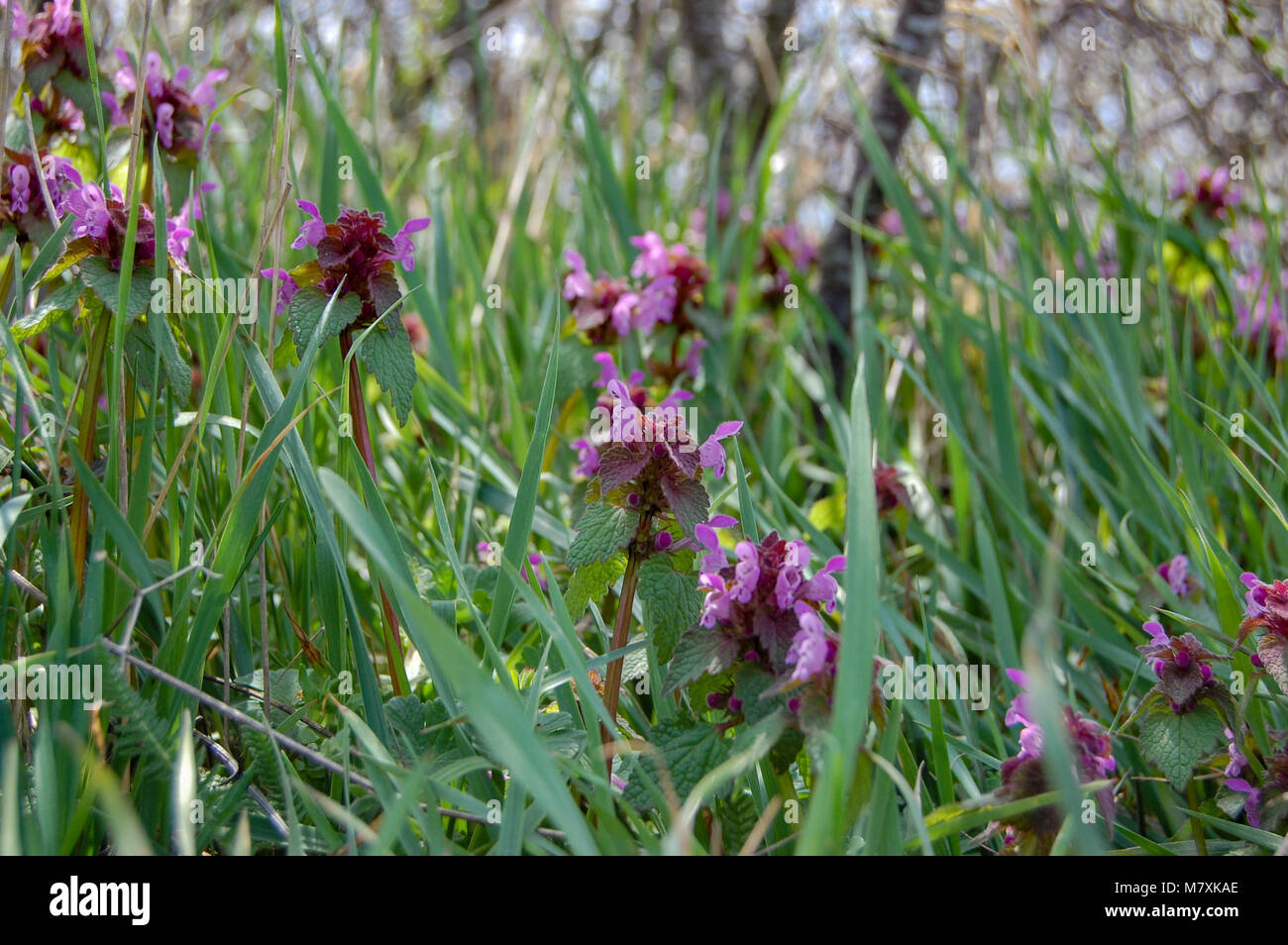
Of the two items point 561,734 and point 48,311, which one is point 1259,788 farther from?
point 48,311

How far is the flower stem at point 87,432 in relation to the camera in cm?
88

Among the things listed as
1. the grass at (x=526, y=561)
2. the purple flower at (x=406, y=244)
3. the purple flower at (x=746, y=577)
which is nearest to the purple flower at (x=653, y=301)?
the grass at (x=526, y=561)

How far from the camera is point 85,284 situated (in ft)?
2.83

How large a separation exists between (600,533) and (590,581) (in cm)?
8

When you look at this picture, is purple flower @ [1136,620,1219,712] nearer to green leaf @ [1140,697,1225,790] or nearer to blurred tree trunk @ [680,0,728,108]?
green leaf @ [1140,697,1225,790]

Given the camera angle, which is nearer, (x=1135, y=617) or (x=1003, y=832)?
(x=1003, y=832)

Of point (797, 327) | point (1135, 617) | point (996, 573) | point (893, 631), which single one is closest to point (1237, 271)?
point (797, 327)

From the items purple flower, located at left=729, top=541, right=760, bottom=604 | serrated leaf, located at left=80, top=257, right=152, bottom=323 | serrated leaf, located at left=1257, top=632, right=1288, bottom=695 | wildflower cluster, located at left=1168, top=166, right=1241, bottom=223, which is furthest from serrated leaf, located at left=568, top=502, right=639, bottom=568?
wildflower cluster, located at left=1168, top=166, right=1241, bottom=223

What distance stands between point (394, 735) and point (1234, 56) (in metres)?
2.41

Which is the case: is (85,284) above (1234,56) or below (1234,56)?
below

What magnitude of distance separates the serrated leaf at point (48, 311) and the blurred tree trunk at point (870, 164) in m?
1.59

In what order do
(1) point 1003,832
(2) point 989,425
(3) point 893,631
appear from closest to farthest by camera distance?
1. (1) point 1003,832
2. (3) point 893,631
3. (2) point 989,425

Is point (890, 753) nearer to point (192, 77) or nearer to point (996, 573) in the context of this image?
point (996, 573)

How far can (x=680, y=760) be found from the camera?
73cm
